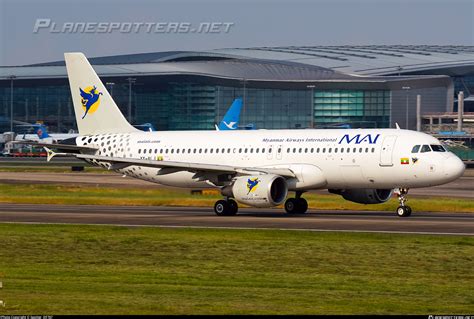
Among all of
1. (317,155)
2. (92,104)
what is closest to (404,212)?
(317,155)

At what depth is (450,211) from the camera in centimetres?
5291

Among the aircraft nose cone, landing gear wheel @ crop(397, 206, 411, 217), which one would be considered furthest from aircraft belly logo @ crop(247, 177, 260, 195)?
the aircraft nose cone

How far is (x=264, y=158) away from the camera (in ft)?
167

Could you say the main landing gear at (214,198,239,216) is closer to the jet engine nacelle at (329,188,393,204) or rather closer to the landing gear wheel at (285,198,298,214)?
the landing gear wheel at (285,198,298,214)

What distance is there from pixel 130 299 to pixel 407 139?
2781 centimetres

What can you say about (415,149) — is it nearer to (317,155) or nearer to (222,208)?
(317,155)

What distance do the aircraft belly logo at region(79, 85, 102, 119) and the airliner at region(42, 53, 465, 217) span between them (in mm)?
51

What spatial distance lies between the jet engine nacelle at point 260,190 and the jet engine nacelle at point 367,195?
377 centimetres

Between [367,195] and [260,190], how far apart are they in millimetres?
5905

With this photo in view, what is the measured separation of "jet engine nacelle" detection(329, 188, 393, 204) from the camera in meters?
50.2

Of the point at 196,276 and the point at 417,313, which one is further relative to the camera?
the point at 196,276

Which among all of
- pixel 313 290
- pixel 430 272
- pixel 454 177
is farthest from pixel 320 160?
pixel 313 290

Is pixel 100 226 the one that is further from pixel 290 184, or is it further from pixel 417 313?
pixel 417 313

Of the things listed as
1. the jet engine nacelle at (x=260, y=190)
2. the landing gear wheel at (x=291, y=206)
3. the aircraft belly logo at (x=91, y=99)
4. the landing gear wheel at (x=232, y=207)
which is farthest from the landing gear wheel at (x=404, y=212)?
the aircraft belly logo at (x=91, y=99)
